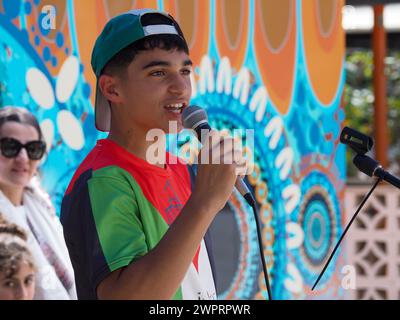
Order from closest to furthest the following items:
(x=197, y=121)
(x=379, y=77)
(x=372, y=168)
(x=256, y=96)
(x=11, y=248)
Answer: (x=197, y=121) < (x=372, y=168) < (x=11, y=248) < (x=256, y=96) < (x=379, y=77)

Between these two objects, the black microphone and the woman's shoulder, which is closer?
the black microphone

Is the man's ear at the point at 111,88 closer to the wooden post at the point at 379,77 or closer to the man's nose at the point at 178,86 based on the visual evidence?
the man's nose at the point at 178,86

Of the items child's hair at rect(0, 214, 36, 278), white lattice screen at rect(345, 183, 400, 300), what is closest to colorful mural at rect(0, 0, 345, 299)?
child's hair at rect(0, 214, 36, 278)

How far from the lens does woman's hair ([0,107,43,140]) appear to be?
214cm

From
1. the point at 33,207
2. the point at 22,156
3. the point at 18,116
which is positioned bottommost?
the point at 33,207

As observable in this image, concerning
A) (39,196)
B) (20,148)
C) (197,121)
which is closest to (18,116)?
(20,148)

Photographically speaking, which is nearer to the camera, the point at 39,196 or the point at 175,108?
the point at 175,108

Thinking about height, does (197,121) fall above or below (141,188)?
above

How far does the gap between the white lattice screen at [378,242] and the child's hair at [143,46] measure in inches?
124

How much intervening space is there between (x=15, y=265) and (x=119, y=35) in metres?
0.75

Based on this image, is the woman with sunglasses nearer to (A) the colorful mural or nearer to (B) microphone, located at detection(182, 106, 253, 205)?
(A) the colorful mural

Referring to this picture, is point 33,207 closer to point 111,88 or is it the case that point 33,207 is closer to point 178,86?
point 111,88

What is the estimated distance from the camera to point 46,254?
2207mm
